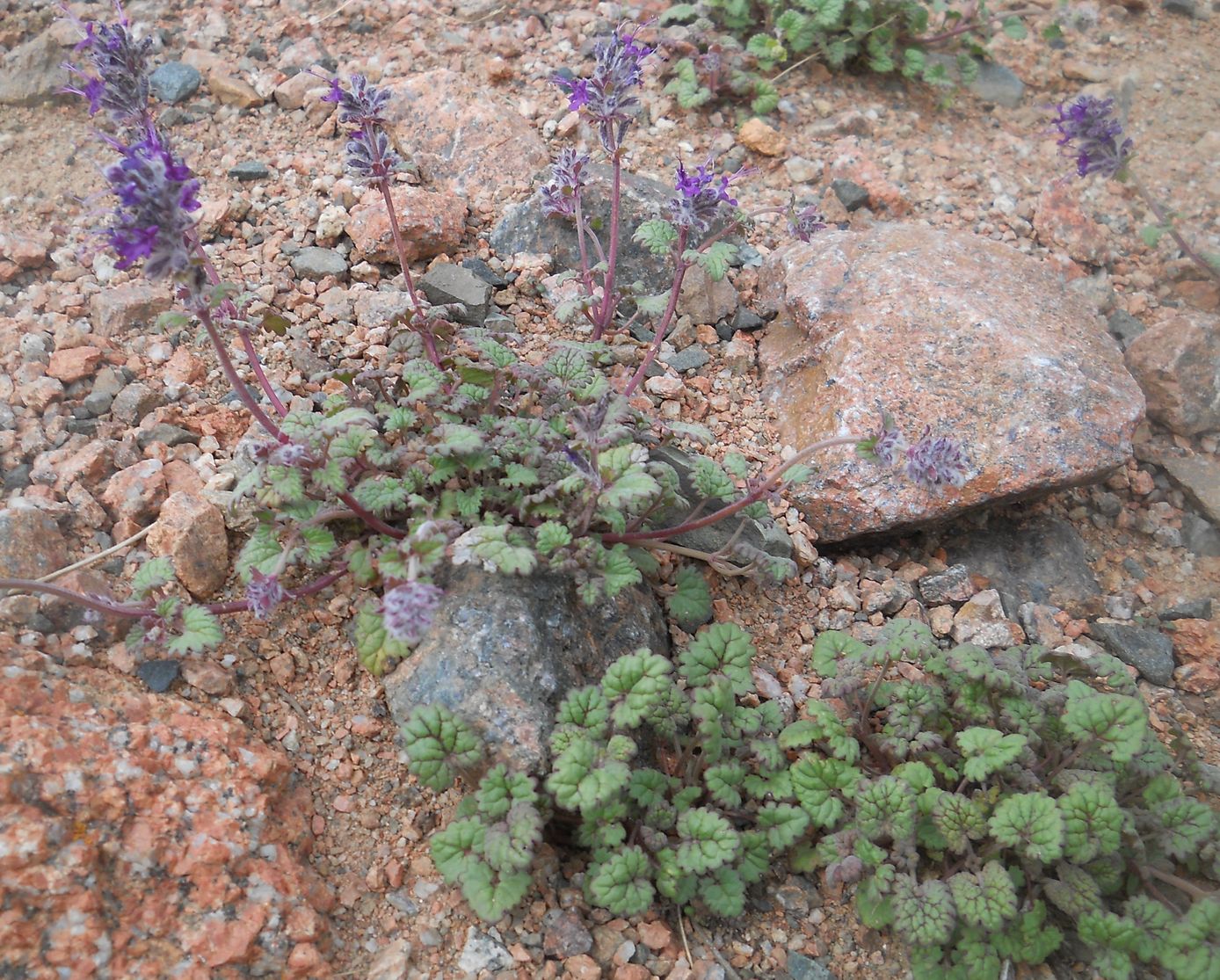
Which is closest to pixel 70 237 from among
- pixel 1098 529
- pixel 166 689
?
pixel 166 689

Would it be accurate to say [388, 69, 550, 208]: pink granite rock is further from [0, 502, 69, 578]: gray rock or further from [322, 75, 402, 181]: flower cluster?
[0, 502, 69, 578]: gray rock

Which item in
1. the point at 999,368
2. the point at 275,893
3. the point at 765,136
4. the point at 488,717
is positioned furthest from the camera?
the point at 765,136

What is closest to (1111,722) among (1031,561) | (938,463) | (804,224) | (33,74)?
(938,463)

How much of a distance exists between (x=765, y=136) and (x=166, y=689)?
160 inches

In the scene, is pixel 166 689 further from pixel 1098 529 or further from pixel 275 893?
pixel 1098 529

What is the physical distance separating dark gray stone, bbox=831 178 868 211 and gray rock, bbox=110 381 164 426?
3.44 m

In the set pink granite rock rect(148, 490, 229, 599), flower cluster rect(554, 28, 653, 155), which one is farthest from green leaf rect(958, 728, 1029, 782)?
pink granite rock rect(148, 490, 229, 599)

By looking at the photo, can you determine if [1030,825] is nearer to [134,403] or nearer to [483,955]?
[483,955]

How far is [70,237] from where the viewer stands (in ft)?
14.2

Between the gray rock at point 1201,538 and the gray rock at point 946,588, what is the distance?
45.1 inches

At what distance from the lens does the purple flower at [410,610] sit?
267cm

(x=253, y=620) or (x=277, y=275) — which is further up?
(x=277, y=275)

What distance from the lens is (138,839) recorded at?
2.63 m

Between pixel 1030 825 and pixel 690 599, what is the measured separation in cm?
132
